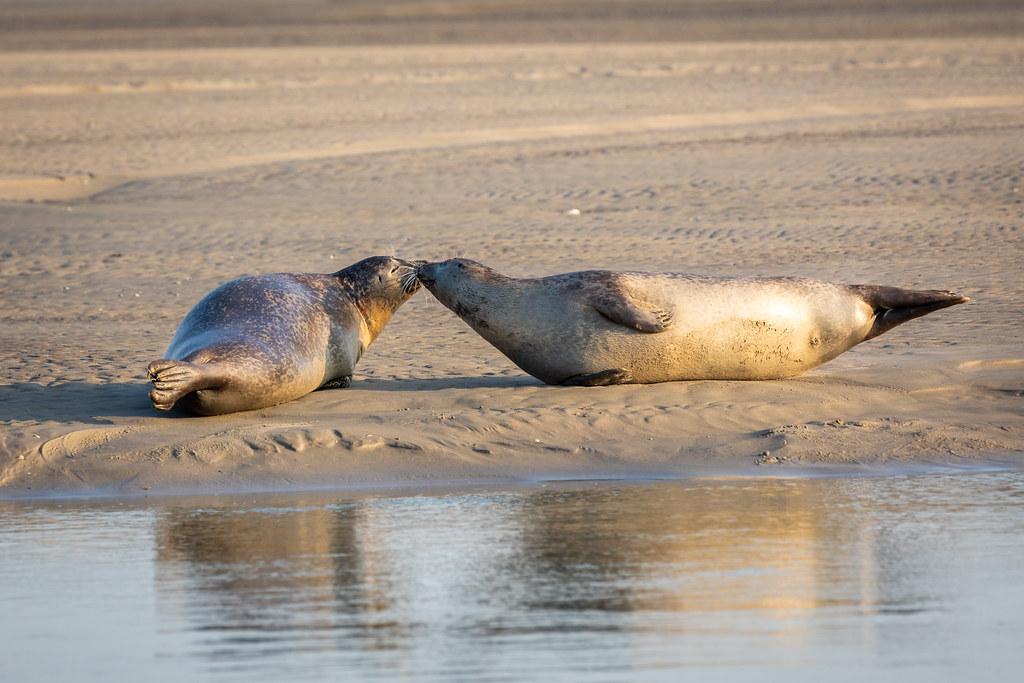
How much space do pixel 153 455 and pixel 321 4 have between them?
4215 cm

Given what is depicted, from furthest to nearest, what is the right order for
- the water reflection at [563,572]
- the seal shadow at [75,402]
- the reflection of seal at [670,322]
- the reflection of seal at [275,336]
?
the reflection of seal at [670,322], the seal shadow at [75,402], the reflection of seal at [275,336], the water reflection at [563,572]

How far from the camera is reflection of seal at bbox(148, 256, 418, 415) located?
6.87 meters

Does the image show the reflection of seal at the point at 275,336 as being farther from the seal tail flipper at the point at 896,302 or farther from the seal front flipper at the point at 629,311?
the seal tail flipper at the point at 896,302

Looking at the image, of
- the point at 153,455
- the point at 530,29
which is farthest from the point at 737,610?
the point at 530,29

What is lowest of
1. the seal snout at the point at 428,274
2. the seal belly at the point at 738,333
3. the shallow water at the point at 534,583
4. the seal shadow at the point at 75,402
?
the shallow water at the point at 534,583

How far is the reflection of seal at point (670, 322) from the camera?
286 inches

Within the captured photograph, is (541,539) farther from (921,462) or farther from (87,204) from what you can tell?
(87,204)

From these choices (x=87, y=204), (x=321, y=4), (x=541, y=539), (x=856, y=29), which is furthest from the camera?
(x=321, y=4)

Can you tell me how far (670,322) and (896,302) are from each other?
1112 millimetres

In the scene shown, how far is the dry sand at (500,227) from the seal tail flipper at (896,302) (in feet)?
0.84

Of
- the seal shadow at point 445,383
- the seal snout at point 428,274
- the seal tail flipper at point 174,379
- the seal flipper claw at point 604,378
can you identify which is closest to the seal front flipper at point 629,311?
the seal flipper claw at point 604,378

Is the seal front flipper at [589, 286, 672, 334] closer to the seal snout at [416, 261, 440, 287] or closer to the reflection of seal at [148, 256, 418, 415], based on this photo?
the seal snout at [416, 261, 440, 287]

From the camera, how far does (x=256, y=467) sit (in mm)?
6414

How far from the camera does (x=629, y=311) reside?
281 inches
